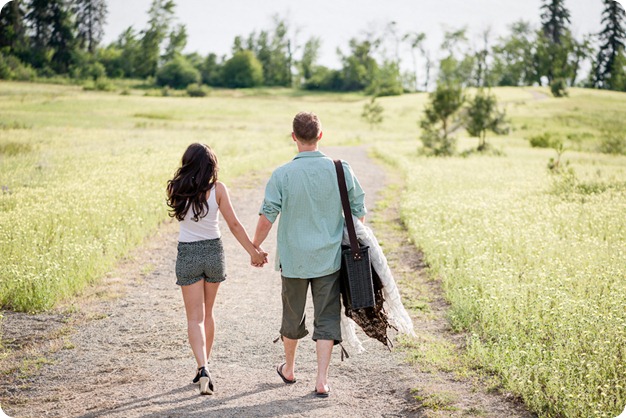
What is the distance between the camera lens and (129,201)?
12.3 m

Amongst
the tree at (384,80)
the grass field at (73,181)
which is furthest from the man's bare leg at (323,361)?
the tree at (384,80)

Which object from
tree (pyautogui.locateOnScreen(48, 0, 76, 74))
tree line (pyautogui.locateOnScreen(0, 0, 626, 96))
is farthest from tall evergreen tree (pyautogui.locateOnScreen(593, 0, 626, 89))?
tree (pyautogui.locateOnScreen(48, 0, 76, 74))

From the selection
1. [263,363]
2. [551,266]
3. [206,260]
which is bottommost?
[263,363]

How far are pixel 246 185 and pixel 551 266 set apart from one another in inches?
437

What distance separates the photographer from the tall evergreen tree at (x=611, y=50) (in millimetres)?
12086

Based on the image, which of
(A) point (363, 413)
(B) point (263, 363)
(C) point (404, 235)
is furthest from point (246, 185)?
(A) point (363, 413)

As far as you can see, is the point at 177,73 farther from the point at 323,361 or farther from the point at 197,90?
the point at 323,361

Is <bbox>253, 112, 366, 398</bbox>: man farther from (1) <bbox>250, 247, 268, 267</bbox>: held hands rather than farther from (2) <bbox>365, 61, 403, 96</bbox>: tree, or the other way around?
(2) <bbox>365, 61, 403, 96</bbox>: tree

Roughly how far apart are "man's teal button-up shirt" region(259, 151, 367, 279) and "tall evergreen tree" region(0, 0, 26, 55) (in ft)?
30.6

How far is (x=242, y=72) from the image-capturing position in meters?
29.1

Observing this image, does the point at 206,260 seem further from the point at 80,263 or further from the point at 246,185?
the point at 246,185

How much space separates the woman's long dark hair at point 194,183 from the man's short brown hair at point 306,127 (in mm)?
816

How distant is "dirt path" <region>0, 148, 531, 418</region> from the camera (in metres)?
4.69

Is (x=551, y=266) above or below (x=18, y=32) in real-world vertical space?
below
